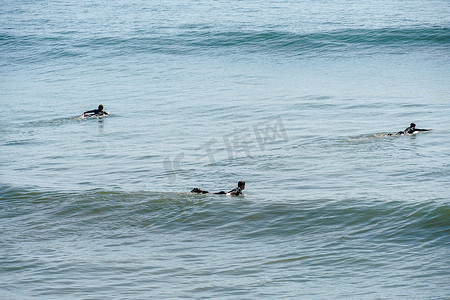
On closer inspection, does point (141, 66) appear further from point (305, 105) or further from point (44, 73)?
point (305, 105)

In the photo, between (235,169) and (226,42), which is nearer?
(235,169)

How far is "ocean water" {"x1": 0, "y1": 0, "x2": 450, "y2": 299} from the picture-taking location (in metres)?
11.1

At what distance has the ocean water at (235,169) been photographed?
36.6 feet

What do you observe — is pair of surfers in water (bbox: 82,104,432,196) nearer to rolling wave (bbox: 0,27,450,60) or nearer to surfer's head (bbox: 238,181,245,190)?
surfer's head (bbox: 238,181,245,190)

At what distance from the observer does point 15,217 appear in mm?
14508

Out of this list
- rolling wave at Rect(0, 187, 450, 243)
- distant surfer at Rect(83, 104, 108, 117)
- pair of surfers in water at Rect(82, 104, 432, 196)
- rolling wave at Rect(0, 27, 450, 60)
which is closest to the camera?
rolling wave at Rect(0, 187, 450, 243)

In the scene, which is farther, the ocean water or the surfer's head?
the surfer's head

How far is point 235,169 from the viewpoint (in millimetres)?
17719

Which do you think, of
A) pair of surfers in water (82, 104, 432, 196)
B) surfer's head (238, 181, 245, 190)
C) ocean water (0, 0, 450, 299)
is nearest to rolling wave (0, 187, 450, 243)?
ocean water (0, 0, 450, 299)

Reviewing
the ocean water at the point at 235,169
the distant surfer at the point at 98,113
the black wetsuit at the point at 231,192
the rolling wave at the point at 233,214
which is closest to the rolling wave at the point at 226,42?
the ocean water at the point at 235,169

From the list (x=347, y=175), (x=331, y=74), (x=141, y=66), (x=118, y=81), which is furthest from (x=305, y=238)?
(x=141, y=66)

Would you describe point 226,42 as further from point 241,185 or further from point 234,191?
point 241,185

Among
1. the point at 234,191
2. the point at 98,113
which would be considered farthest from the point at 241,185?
the point at 98,113

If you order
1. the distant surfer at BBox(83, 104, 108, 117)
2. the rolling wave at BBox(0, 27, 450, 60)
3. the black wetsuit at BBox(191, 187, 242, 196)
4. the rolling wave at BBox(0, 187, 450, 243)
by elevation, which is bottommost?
the rolling wave at BBox(0, 187, 450, 243)
